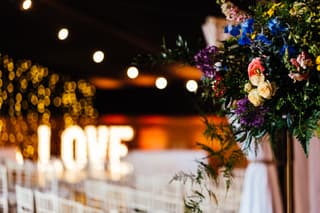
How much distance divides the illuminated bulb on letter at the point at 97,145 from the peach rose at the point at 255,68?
258 inches

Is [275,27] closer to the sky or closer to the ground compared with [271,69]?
closer to the sky

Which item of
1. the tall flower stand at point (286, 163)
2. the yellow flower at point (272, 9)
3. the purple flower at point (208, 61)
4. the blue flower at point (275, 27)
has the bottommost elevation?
the tall flower stand at point (286, 163)

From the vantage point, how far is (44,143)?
7.98 metres

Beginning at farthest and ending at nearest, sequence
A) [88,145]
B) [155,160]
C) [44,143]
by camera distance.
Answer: [155,160], [88,145], [44,143]

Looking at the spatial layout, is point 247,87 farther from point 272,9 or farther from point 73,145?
point 73,145

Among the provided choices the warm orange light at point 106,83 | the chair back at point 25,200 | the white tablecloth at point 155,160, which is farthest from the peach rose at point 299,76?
the white tablecloth at point 155,160

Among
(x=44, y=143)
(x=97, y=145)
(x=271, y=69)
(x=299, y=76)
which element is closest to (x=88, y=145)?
(x=97, y=145)

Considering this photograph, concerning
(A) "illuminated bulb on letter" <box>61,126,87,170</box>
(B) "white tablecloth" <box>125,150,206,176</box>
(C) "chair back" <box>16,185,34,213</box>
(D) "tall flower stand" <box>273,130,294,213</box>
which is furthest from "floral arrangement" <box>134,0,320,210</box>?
(B) "white tablecloth" <box>125,150,206,176</box>

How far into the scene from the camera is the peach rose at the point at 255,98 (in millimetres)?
1829

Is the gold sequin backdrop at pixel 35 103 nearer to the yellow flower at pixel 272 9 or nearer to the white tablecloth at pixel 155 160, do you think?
the white tablecloth at pixel 155 160

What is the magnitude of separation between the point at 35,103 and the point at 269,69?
6098mm

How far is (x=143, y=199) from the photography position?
13.7 feet

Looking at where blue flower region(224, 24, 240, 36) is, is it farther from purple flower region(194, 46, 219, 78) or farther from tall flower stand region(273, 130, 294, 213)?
tall flower stand region(273, 130, 294, 213)

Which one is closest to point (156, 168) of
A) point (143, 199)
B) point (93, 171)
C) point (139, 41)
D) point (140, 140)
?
point (140, 140)
